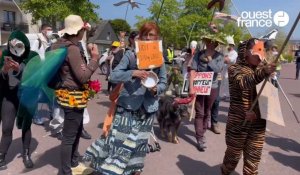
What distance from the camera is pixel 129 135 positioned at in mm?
4109

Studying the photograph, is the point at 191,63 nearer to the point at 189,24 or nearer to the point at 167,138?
the point at 167,138

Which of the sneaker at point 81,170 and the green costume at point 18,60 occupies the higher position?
the green costume at point 18,60

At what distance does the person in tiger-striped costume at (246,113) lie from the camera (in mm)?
3633

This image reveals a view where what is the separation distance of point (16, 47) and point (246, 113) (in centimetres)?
288

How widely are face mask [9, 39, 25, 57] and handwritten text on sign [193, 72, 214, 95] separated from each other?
2.71m

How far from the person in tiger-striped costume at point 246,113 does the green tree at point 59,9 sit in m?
27.3

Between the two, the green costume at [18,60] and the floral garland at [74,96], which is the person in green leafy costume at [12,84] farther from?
the floral garland at [74,96]

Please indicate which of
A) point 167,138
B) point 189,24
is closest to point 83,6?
point 189,24

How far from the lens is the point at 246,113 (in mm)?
3709

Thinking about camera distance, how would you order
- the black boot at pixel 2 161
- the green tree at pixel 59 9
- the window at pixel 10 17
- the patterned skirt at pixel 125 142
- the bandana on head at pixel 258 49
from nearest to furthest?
the bandana on head at pixel 258 49 < the patterned skirt at pixel 125 142 < the black boot at pixel 2 161 < the green tree at pixel 59 9 < the window at pixel 10 17

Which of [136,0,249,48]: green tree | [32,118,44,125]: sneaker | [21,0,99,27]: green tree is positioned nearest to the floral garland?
[32,118,44,125]: sneaker

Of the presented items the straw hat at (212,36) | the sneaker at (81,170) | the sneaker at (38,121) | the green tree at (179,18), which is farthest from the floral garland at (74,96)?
the green tree at (179,18)

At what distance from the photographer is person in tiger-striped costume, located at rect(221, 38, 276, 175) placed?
3633 millimetres

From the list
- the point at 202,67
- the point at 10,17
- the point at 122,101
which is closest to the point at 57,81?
the point at 122,101
